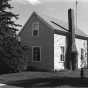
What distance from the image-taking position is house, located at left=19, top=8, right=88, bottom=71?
835 inches

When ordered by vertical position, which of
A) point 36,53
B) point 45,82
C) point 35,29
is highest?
point 35,29

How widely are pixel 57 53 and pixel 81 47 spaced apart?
583 cm

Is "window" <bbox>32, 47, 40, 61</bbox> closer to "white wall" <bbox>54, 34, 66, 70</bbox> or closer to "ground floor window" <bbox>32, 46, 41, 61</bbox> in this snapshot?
"ground floor window" <bbox>32, 46, 41, 61</bbox>

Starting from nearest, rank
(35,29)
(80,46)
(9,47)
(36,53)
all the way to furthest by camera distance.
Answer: (9,47), (36,53), (35,29), (80,46)

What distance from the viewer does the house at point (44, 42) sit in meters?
21.2

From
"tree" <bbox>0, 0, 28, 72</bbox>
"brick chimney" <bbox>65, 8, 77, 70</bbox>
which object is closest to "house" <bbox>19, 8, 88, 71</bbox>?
"brick chimney" <bbox>65, 8, 77, 70</bbox>

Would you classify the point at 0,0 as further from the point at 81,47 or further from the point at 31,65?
the point at 81,47

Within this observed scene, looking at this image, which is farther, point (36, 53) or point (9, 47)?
point (36, 53)

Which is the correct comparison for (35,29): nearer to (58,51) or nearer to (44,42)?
(44,42)

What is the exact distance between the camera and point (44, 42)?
72.0ft

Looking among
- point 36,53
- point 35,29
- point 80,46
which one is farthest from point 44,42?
point 80,46

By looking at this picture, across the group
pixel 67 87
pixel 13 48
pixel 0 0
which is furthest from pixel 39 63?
pixel 67 87

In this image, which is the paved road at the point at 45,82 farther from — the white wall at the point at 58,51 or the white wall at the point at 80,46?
the white wall at the point at 80,46

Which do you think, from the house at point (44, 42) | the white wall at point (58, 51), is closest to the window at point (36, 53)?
the house at point (44, 42)
